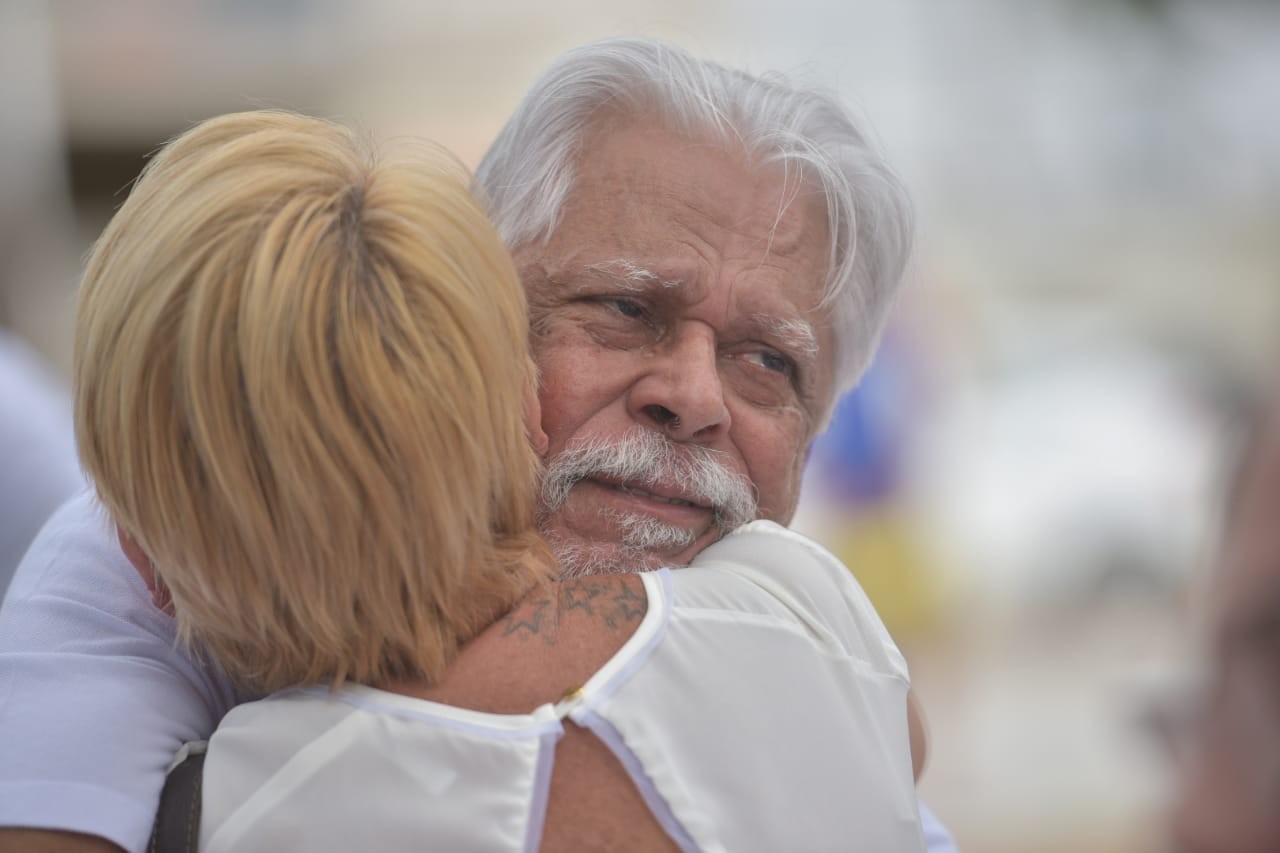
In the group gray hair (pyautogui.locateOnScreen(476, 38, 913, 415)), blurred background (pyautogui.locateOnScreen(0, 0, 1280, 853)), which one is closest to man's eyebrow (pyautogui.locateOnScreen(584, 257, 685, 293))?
gray hair (pyautogui.locateOnScreen(476, 38, 913, 415))

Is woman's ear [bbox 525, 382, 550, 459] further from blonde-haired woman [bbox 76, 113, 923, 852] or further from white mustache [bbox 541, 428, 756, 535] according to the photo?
blonde-haired woman [bbox 76, 113, 923, 852]

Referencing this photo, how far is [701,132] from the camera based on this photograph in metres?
2.10

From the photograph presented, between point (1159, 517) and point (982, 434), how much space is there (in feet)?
5.61

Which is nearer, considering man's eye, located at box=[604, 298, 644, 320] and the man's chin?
the man's chin

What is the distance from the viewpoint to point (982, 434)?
12.2 metres

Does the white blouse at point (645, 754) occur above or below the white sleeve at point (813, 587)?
below

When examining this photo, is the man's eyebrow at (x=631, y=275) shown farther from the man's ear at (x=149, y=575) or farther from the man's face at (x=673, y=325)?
the man's ear at (x=149, y=575)

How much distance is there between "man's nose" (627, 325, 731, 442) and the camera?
1902 millimetres

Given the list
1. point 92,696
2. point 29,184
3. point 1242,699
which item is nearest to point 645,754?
point 92,696

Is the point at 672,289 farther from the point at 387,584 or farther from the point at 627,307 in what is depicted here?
the point at 387,584

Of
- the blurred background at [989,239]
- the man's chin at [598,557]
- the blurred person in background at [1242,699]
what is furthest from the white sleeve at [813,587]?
the blurred background at [989,239]

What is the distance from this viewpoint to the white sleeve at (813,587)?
1493 millimetres

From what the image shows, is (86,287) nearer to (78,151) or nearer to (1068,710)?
(1068,710)

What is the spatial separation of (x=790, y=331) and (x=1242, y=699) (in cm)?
143
